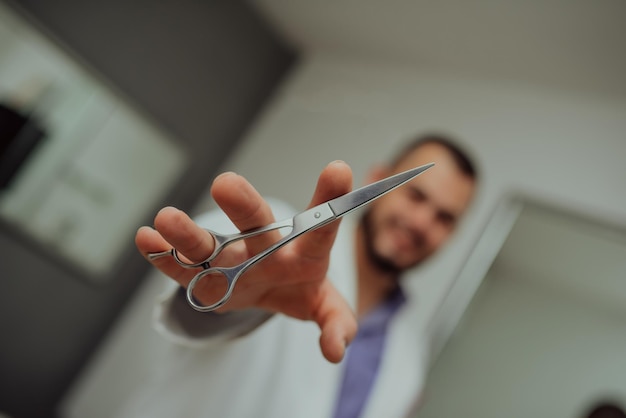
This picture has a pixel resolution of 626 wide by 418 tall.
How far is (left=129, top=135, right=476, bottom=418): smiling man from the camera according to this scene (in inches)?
14.4

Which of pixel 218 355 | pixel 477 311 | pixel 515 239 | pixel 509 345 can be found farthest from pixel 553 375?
pixel 218 355

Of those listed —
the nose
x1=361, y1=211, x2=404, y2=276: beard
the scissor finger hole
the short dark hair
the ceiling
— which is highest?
the ceiling

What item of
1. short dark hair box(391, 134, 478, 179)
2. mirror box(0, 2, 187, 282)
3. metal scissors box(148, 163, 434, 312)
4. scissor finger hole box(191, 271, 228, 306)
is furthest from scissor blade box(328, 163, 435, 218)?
mirror box(0, 2, 187, 282)

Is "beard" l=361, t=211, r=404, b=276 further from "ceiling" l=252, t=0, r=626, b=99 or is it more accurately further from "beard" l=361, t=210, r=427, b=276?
"ceiling" l=252, t=0, r=626, b=99

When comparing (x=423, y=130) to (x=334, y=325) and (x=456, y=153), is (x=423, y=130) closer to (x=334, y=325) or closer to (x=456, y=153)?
(x=456, y=153)

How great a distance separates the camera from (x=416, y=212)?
1084 millimetres

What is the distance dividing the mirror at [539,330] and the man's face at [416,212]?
0.43ft

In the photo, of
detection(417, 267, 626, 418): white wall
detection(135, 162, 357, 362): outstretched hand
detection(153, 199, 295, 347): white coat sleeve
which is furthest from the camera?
detection(417, 267, 626, 418): white wall

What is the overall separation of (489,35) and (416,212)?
21.2 inches

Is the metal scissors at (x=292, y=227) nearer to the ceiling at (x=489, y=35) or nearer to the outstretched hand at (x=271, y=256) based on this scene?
the outstretched hand at (x=271, y=256)

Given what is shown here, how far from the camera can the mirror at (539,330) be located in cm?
77

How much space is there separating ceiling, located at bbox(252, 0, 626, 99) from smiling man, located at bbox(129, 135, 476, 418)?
305 mm

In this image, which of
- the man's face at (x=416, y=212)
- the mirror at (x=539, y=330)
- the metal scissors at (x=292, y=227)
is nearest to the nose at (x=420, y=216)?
the man's face at (x=416, y=212)

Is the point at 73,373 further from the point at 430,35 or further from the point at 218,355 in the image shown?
the point at 430,35
